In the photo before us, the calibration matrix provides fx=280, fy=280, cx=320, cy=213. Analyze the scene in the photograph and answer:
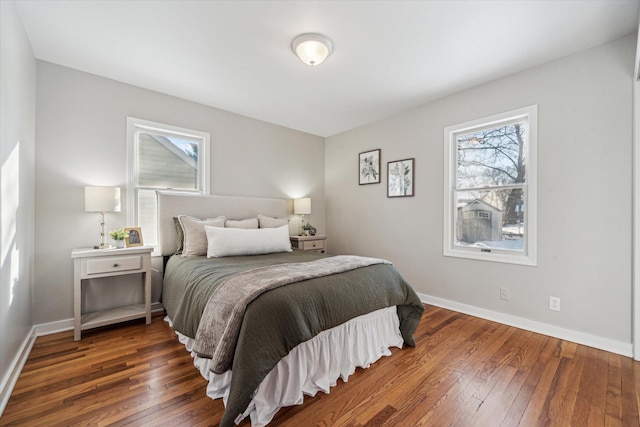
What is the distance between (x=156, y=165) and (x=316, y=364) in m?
2.83

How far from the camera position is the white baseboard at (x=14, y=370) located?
1580 millimetres

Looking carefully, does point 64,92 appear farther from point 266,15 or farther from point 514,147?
point 514,147

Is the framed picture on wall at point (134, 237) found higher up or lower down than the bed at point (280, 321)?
A: higher up

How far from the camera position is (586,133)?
2387 mm

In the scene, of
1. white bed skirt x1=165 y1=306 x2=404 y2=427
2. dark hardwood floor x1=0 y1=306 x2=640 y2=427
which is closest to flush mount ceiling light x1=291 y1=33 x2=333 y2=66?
white bed skirt x1=165 y1=306 x2=404 y2=427

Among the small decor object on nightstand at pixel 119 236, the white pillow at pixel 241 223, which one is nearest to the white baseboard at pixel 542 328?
the white pillow at pixel 241 223

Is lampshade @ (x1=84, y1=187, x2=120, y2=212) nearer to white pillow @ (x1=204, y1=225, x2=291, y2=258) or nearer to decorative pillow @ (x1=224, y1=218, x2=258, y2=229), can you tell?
white pillow @ (x1=204, y1=225, x2=291, y2=258)

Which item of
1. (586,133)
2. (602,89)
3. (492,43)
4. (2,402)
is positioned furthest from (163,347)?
(602,89)

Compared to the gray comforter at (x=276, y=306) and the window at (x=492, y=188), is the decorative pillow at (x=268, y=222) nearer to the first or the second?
the gray comforter at (x=276, y=306)

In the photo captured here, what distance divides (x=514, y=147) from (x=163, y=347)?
3764mm

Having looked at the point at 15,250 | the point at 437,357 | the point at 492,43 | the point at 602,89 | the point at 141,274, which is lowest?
the point at 437,357

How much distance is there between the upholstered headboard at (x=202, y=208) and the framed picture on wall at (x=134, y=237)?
210 millimetres

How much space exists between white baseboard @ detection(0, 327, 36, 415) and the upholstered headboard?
1.18 metres

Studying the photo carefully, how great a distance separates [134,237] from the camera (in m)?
2.83
